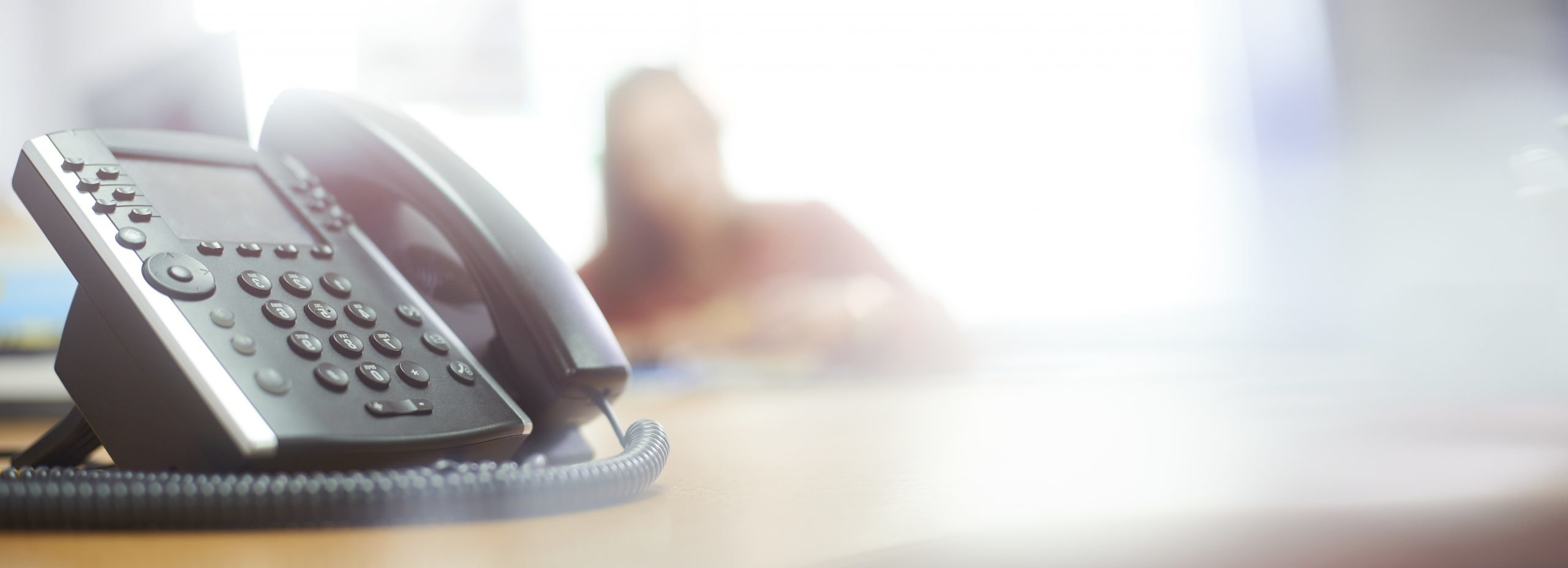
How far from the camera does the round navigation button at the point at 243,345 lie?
0.20 metres

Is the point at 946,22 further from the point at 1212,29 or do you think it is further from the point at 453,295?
the point at 453,295

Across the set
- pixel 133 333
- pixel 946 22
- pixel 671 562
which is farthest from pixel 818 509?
pixel 946 22

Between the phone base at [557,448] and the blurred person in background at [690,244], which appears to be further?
the blurred person in background at [690,244]

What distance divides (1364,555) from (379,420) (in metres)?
0.21

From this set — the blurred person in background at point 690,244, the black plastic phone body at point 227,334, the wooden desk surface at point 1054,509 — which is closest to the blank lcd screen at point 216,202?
the black plastic phone body at point 227,334

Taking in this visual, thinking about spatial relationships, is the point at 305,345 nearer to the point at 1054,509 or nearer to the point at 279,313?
the point at 279,313

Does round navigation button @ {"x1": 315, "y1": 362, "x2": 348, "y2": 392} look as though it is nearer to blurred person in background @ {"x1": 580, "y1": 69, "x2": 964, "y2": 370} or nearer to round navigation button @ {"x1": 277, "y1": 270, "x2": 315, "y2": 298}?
round navigation button @ {"x1": 277, "y1": 270, "x2": 315, "y2": 298}

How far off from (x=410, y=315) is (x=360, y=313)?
0.02 m

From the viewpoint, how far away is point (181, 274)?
211mm

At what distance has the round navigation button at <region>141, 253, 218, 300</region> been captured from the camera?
0.21 m

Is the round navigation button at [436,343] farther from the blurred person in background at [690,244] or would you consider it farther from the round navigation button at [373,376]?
the blurred person in background at [690,244]

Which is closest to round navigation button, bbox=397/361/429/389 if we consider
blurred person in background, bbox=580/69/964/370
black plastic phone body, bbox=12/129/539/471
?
Result: black plastic phone body, bbox=12/129/539/471

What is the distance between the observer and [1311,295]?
3.31ft

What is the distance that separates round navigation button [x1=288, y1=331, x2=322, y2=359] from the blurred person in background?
0.99 metres
